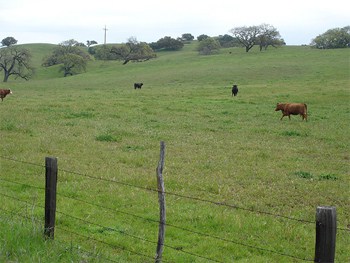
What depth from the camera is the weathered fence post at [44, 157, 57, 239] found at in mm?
6738

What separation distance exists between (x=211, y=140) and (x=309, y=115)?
1084cm

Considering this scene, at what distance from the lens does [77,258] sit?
6.34 metres

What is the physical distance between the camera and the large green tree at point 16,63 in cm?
9288

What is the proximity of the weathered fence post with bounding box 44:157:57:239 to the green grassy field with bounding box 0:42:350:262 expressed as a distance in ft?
0.52

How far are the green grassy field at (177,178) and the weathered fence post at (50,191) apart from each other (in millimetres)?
158

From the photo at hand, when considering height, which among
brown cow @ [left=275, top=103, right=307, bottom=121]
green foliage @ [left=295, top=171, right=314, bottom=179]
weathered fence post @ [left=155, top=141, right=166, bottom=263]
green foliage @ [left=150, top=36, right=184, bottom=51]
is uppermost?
green foliage @ [left=150, top=36, right=184, bottom=51]

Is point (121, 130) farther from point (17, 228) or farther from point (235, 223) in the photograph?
point (17, 228)

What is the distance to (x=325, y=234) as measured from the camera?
4.47 metres

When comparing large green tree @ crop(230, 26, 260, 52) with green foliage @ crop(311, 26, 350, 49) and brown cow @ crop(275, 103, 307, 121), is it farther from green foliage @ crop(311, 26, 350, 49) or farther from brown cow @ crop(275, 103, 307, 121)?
brown cow @ crop(275, 103, 307, 121)

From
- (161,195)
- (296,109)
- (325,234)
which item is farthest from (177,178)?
(296,109)

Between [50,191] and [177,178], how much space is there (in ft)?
19.0

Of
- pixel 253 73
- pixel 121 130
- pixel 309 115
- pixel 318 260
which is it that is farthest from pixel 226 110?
pixel 253 73

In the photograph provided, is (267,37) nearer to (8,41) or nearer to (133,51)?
(133,51)

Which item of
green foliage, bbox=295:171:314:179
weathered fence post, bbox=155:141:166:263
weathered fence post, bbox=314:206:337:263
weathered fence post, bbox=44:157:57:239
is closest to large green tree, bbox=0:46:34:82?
green foliage, bbox=295:171:314:179
